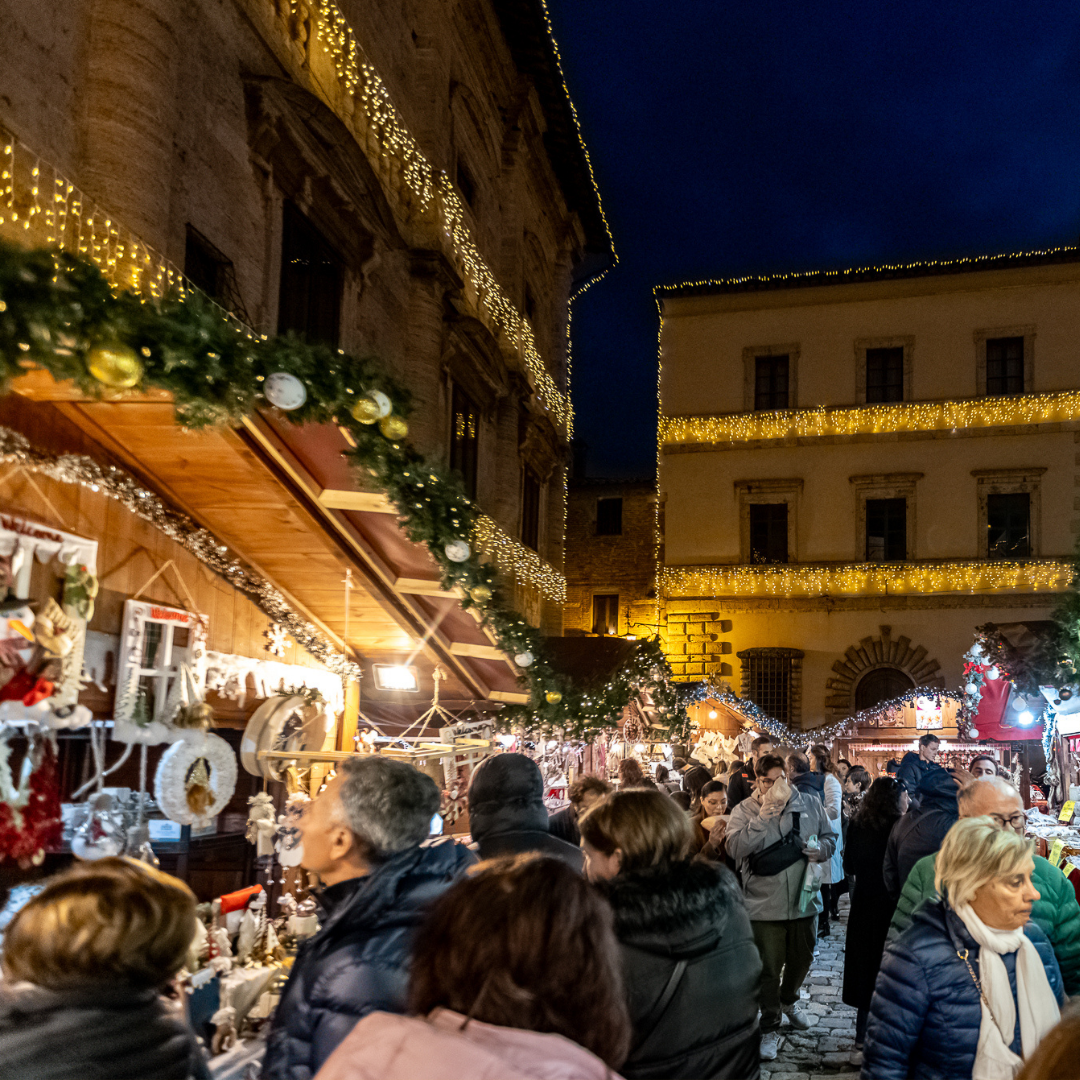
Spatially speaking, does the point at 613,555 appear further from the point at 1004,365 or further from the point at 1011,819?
the point at 1011,819

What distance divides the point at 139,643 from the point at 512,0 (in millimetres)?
17621

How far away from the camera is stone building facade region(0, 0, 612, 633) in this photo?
27.1ft

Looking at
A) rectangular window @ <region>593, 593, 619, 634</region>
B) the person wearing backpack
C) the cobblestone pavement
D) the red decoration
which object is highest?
rectangular window @ <region>593, 593, 619, 634</region>

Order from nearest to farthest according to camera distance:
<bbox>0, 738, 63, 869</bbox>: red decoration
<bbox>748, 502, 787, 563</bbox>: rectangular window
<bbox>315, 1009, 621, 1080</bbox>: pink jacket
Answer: <bbox>315, 1009, 621, 1080</bbox>: pink jacket
<bbox>0, 738, 63, 869</bbox>: red decoration
<bbox>748, 502, 787, 563</bbox>: rectangular window

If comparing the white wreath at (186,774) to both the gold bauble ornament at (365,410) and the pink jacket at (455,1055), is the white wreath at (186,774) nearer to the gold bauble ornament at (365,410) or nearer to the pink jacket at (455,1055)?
the gold bauble ornament at (365,410)

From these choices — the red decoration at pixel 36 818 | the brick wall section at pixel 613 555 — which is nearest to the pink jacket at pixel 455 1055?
the red decoration at pixel 36 818

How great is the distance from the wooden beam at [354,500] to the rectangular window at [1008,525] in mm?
27120

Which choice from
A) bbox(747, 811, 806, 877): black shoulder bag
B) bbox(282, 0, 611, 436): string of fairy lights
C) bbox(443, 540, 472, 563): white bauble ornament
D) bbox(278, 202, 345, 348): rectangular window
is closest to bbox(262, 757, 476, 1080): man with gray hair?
bbox(443, 540, 472, 563): white bauble ornament

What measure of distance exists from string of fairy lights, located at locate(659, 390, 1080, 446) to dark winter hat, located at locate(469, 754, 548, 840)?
1081 inches

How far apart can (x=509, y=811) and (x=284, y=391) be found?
1990 millimetres

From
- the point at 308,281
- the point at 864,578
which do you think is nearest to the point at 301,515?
the point at 308,281

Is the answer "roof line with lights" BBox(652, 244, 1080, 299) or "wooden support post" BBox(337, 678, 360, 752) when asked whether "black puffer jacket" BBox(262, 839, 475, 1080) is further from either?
"roof line with lights" BBox(652, 244, 1080, 299)

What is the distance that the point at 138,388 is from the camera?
3.79 metres

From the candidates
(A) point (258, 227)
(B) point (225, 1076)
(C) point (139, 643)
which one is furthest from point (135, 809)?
(A) point (258, 227)
